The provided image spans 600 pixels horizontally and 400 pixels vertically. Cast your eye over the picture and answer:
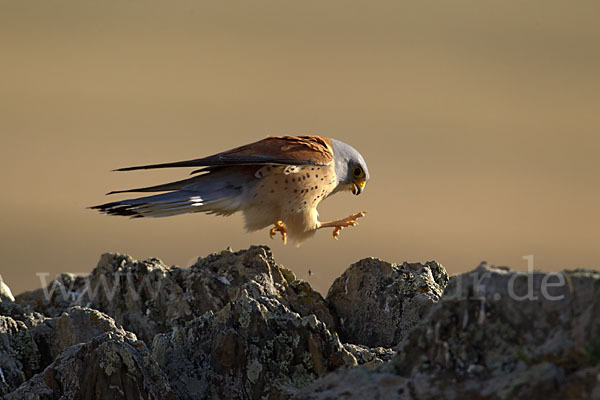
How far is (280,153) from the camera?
9.64m

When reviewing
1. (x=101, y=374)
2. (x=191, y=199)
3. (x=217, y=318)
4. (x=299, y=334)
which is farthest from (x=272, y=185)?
(x=101, y=374)

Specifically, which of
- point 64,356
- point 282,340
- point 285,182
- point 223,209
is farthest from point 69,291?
point 282,340

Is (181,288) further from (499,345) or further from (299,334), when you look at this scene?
(499,345)

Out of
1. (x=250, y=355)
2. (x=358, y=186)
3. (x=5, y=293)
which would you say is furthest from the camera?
(x=358, y=186)

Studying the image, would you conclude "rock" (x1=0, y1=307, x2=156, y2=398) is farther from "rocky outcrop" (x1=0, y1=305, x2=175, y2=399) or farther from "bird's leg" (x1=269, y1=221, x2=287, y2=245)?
"bird's leg" (x1=269, y1=221, x2=287, y2=245)

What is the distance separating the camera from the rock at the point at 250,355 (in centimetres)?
521

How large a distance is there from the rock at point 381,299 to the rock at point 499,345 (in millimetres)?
2878

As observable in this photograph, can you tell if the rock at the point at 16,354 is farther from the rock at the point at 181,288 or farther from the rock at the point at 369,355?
the rock at the point at 369,355

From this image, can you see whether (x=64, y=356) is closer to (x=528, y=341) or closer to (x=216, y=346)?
(x=216, y=346)

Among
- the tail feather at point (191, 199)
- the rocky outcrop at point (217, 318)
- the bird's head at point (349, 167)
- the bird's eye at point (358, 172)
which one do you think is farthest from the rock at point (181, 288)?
the bird's eye at point (358, 172)

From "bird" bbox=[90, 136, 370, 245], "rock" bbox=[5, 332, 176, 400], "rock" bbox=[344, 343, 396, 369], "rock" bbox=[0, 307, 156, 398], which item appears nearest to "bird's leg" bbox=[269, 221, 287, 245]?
"bird" bbox=[90, 136, 370, 245]

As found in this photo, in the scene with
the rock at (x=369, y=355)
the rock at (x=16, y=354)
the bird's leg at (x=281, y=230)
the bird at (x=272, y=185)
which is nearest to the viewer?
the rock at (x=369, y=355)

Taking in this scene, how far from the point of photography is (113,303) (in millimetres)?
7906

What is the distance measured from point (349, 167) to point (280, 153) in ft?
4.25
